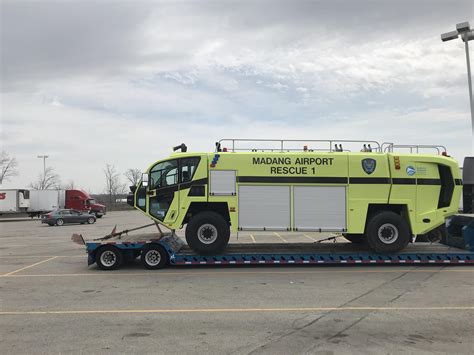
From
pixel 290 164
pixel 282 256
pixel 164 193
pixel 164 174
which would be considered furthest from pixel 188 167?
pixel 282 256

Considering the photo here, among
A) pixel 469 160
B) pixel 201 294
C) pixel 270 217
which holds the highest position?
pixel 469 160

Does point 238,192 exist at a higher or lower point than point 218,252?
higher

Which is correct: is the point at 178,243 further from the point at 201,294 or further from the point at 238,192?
the point at 201,294

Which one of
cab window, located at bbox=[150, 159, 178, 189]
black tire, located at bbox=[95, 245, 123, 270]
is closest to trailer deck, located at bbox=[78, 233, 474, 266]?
black tire, located at bbox=[95, 245, 123, 270]

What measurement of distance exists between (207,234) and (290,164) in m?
2.96

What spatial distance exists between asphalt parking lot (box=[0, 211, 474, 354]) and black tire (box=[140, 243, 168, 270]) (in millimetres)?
260

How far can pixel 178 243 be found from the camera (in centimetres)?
1267

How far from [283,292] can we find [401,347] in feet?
11.0

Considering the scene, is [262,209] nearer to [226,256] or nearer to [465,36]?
[226,256]

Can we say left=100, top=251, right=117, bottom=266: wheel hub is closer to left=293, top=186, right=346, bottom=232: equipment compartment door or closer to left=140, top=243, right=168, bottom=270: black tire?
left=140, top=243, right=168, bottom=270: black tire

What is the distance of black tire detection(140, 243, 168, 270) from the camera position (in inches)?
437

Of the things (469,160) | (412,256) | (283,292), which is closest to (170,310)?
(283,292)

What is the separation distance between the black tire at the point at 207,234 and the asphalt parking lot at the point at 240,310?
61cm

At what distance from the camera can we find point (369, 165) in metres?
11.7
